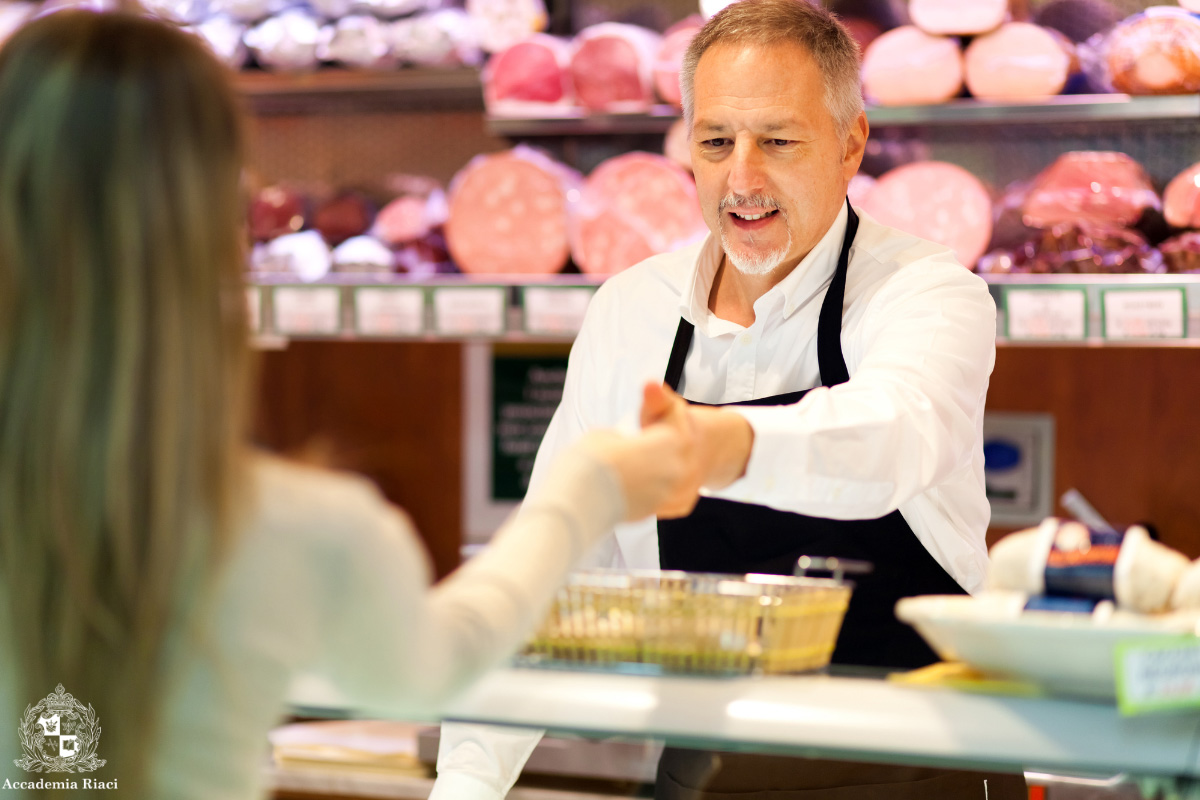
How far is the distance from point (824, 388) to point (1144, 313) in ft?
3.13

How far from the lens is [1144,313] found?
1.99m

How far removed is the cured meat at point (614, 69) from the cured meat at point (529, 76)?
3 centimetres

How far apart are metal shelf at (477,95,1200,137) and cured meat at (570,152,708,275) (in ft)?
0.30

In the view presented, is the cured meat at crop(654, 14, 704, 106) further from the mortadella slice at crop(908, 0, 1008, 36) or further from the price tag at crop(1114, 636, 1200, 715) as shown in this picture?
the price tag at crop(1114, 636, 1200, 715)

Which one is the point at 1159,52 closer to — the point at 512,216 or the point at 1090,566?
the point at 512,216

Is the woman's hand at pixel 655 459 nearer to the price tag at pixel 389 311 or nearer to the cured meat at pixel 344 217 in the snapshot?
the price tag at pixel 389 311

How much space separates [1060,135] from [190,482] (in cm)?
226

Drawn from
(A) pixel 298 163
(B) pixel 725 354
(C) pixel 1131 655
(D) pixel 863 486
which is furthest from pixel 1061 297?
(A) pixel 298 163

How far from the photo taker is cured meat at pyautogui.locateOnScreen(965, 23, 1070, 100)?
2.18m

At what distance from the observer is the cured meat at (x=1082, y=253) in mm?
2072

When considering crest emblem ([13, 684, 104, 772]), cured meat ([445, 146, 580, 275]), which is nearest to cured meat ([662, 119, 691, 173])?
cured meat ([445, 146, 580, 275])

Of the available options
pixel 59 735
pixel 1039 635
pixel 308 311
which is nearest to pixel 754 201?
pixel 1039 635

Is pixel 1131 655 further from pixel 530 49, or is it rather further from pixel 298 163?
pixel 298 163

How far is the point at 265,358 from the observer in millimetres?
3213
